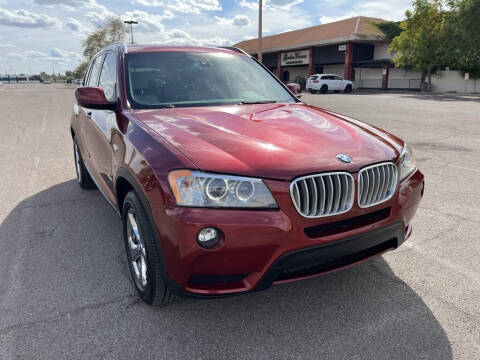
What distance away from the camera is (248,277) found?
2184mm

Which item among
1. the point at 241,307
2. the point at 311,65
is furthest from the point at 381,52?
the point at 241,307

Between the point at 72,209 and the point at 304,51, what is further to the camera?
the point at 304,51

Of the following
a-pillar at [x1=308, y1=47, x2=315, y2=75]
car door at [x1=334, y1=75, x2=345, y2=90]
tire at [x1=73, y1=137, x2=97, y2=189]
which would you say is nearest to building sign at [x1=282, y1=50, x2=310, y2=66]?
a-pillar at [x1=308, y1=47, x2=315, y2=75]

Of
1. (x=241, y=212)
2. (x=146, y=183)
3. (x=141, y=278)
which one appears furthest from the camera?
(x=141, y=278)

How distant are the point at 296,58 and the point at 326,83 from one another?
716 inches

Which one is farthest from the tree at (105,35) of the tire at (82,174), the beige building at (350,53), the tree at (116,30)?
the tire at (82,174)

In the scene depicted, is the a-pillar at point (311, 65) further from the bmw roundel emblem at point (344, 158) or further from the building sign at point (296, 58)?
the bmw roundel emblem at point (344, 158)

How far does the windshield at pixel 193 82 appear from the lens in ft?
11.1

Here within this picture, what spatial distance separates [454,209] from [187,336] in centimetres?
344

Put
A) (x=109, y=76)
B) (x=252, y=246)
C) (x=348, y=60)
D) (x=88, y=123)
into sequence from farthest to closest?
(x=348, y=60), (x=88, y=123), (x=109, y=76), (x=252, y=246)

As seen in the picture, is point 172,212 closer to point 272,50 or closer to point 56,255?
point 56,255

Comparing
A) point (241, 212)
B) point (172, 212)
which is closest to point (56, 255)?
point (172, 212)

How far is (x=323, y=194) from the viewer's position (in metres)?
2.23

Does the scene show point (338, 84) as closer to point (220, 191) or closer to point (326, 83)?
point (326, 83)
